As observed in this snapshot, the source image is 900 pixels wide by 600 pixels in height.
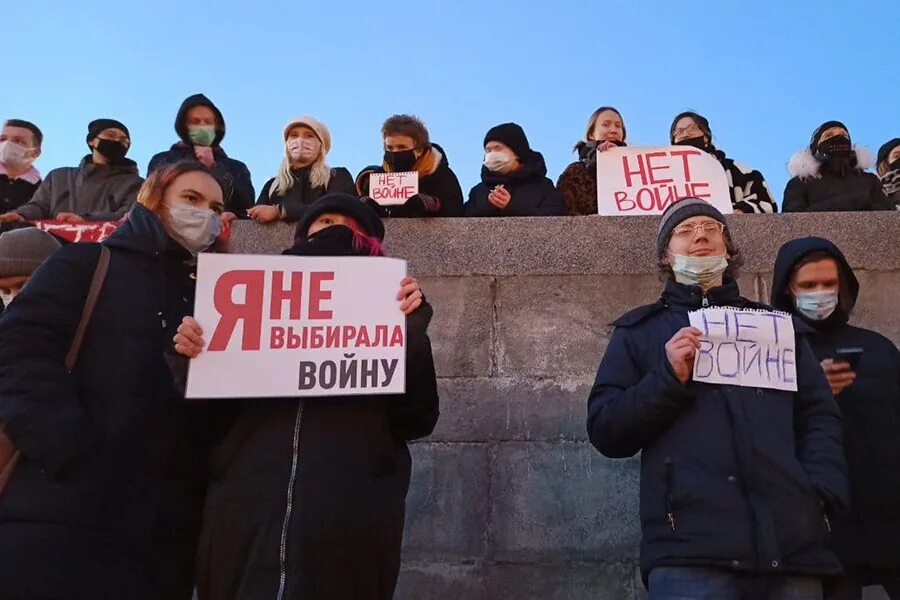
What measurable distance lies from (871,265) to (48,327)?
157 inches

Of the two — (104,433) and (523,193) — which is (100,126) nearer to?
(523,193)

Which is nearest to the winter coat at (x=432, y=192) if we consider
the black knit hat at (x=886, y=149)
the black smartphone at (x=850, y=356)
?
the black smartphone at (x=850, y=356)

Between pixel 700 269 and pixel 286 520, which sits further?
pixel 700 269

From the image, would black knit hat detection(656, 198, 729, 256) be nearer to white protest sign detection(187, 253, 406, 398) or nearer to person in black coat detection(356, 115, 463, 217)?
white protest sign detection(187, 253, 406, 398)

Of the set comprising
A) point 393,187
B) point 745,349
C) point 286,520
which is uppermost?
point 393,187

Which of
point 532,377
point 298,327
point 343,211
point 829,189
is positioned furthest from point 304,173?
point 829,189

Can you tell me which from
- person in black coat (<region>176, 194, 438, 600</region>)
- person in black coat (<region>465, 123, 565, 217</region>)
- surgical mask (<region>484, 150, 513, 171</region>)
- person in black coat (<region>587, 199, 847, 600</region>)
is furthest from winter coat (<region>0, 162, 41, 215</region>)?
person in black coat (<region>587, 199, 847, 600</region>)

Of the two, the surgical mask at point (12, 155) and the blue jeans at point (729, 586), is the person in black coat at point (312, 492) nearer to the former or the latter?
the blue jeans at point (729, 586)

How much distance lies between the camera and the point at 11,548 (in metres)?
2.35

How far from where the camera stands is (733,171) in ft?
18.4

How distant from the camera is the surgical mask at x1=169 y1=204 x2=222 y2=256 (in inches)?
119

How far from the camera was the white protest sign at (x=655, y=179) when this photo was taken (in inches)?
194

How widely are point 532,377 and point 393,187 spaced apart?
1.38 meters

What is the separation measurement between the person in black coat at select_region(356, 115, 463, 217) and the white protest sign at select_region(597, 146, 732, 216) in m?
0.88
